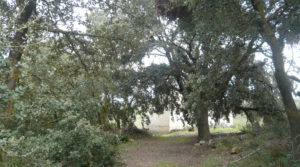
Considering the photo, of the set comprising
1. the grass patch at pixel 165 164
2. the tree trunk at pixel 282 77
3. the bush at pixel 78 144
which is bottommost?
the grass patch at pixel 165 164

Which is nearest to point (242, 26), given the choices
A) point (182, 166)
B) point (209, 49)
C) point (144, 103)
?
point (209, 49)

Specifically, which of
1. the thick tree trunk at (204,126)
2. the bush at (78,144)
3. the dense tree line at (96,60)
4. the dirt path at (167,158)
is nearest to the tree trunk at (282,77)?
the dense tree line at (96,60)

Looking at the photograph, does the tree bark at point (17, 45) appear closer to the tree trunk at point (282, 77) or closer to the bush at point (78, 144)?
the bush at point (78, 144)

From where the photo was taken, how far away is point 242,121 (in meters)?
22.7

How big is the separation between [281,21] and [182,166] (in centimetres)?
471

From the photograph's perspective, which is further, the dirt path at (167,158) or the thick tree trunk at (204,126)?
the thick tree trunk at (204,126)

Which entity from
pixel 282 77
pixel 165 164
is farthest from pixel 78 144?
pixel 282 77

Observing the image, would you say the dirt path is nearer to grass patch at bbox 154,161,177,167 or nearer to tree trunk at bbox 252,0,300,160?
grass patch at bbox 154,161,177,167

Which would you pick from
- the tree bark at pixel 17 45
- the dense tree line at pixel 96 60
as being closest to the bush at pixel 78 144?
the dense tree line at pixel 96 60

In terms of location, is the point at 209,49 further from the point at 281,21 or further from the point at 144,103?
the point at 144,103

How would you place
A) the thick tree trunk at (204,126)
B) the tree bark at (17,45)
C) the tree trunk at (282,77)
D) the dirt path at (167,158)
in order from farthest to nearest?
the thick tree trunk at (204,126) < the dirt path at (167,158) < the tree trunk at (282,77) < the tree bark at (17,45)

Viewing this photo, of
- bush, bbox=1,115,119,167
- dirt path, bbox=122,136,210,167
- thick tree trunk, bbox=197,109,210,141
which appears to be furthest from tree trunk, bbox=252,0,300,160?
thick tree trunk, bbox=197,109,210,141

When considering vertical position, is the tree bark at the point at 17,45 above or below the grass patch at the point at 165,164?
above

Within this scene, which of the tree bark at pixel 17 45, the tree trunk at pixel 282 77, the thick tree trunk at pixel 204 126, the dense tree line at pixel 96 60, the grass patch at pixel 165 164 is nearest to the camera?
the tree bark at pixel 17 45
